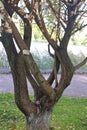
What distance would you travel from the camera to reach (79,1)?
423 cm

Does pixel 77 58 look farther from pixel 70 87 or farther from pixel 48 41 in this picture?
pixel 48 41

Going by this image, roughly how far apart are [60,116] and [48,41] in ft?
9.11

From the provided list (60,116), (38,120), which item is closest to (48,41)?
(38,120)

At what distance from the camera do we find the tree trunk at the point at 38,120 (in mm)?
4719

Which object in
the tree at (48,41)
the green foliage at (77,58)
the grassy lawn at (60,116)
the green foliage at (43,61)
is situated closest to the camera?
the tree at (48,41)

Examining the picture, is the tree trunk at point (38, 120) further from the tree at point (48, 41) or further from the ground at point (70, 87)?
the ground at point (70, 87)

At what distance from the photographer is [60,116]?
680 cm

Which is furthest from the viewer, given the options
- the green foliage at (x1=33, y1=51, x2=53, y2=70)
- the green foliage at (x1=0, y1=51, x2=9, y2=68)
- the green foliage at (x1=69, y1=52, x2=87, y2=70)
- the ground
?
the green foliage at (x1=69, y1=52, x2=87, y2=70)

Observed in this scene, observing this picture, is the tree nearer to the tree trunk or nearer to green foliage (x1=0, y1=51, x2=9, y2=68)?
the tree trunk

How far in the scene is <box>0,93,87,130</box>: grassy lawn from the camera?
608 cm

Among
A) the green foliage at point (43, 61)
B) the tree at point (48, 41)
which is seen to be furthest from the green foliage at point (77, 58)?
the tree at point (48, 41)

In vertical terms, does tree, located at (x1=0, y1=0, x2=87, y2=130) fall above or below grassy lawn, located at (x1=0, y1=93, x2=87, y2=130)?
above

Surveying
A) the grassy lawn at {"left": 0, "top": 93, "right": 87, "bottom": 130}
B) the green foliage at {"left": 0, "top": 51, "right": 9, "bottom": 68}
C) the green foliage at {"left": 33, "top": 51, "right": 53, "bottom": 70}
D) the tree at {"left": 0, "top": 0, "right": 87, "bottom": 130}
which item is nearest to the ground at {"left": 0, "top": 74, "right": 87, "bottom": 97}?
the green foliage at {"left": 0, "top": 51, "right": 9, "bottom": 68}

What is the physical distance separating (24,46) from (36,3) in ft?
1.84
